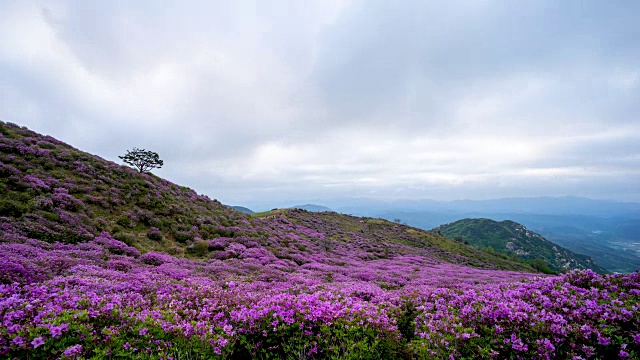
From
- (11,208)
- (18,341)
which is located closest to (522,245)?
(18,341)

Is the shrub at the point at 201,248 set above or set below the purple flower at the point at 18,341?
below

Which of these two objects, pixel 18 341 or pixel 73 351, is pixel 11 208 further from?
pixel 73 351

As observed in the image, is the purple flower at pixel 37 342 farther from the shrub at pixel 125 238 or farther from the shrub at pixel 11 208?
the shrub at pixel 11 208

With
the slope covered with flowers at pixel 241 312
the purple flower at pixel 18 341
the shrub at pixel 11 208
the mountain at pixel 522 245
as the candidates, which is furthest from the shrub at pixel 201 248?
the mountain at pixel 522 245

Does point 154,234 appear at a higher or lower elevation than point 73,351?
lower

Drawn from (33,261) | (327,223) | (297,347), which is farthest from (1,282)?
(327,223)

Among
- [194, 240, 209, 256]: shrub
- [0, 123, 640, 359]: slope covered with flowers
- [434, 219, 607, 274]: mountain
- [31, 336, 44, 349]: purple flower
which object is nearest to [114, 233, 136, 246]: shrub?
[0, 123, 640, 359]: slope covered with flowers

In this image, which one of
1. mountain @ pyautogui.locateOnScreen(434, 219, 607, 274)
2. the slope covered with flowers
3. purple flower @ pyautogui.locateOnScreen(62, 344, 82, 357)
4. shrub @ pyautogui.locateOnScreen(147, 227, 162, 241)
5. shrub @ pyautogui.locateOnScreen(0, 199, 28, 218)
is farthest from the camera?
mountain @ pyautogui.locateOnScreen(434, 219, 607, 274)

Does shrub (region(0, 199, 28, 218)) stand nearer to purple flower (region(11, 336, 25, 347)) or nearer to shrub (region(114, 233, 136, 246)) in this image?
shrub (region(114, 233, 136, 246))

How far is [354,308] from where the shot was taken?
6.51 m

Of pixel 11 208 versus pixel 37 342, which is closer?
pixel 37 342

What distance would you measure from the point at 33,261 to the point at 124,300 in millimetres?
4884

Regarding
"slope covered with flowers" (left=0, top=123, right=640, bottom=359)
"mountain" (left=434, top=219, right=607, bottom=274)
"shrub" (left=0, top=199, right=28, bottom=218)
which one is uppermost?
"shrub" (left=0, top=199, right=28, bottom=218)

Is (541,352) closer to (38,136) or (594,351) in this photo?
(594,351)
